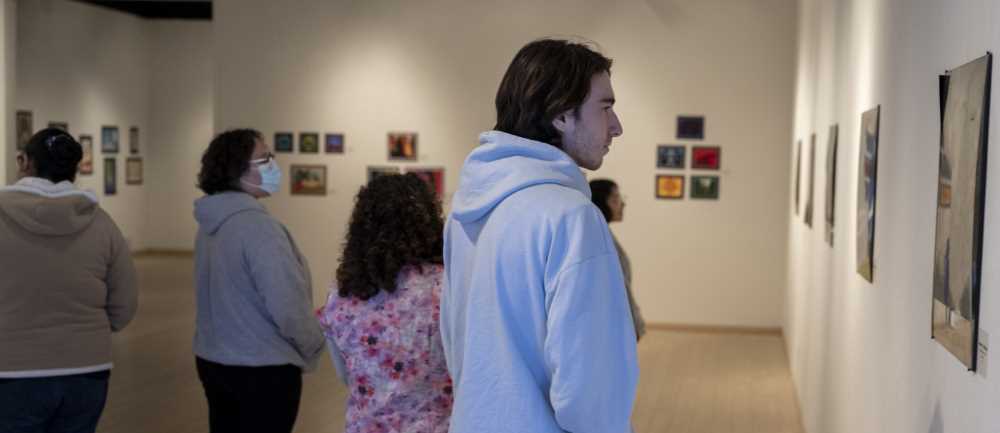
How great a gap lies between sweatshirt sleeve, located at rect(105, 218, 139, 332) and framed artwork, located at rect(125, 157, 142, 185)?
16.3 meters

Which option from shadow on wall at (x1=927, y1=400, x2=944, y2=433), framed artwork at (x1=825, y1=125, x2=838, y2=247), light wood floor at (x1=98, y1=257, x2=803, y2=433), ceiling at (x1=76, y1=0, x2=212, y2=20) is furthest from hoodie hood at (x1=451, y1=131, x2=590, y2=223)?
ceiling at (x1=76, y1=0, x2=212, y2=20)

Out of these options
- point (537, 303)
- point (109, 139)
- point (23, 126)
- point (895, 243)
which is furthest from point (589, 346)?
point (109, 139)

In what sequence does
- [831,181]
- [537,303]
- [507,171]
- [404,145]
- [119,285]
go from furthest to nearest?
[404,145]
[831,181]
[119,285]
[507,171]
[537,303]

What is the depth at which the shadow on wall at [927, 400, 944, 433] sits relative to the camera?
2896 millimetres

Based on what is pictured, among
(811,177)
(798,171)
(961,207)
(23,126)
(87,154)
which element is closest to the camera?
(961,207)

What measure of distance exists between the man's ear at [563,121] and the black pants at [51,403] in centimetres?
256

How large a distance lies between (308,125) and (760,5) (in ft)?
16.6

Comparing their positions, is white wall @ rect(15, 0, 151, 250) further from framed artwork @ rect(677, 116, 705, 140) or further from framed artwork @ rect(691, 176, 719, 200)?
framed artwork @ rect(691, 176, 719, 200)

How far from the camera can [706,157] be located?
476 inches

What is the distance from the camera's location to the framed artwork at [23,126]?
15.9m

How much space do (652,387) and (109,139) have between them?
1307 cm

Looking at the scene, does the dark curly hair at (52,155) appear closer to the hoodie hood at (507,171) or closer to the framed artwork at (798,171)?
the hoodie hood at (507,171)

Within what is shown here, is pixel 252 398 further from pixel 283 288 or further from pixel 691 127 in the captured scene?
pixel 691 127

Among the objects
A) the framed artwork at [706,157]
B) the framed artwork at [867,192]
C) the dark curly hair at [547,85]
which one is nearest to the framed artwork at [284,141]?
the framed artwork at [706,157]
